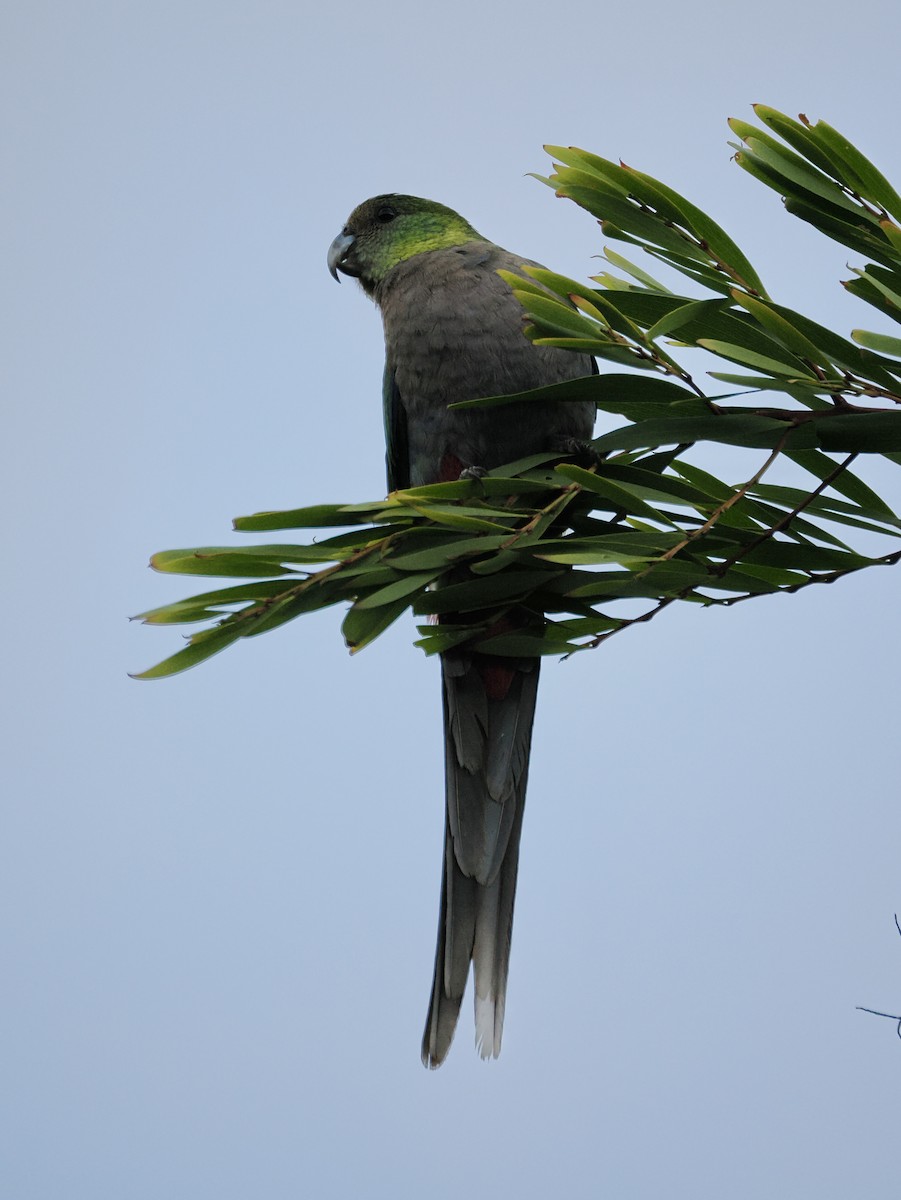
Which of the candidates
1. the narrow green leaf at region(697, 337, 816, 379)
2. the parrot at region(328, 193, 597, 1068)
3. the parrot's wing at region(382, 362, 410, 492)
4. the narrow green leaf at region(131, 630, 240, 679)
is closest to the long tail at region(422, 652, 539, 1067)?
the parrot at region(328, 193, 597, 1068)

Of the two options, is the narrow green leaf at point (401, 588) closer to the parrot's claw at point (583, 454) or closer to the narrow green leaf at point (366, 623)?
the narrow green leaf at point (366, 623)

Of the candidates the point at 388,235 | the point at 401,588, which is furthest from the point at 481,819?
the point at 388,235

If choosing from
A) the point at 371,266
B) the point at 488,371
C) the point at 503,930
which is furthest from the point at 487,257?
the point at 503,930

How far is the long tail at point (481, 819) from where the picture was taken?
2275 mm

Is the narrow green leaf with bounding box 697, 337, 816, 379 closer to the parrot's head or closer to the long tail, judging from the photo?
the long tail

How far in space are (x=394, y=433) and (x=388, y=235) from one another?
764 millimetres

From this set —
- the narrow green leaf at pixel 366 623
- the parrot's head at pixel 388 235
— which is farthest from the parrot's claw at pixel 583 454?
the parrot's head at pixel 388 235

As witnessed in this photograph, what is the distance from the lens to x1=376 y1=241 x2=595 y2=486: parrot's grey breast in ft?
7.93

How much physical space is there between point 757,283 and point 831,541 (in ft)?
1.23

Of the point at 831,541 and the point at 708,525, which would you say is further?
the point at 831,541

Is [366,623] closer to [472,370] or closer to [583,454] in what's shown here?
[583,454]

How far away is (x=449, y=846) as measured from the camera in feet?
7.88

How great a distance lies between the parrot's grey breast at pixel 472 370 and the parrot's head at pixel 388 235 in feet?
1.48

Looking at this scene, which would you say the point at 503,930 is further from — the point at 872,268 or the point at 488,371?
the point at 872,268
